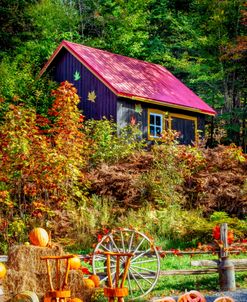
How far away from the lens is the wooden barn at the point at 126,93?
70.8ft

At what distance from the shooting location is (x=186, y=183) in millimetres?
15211

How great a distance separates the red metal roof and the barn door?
2.18 feet

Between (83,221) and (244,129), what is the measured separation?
1533cm

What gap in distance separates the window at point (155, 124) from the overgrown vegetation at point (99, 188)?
257 inches

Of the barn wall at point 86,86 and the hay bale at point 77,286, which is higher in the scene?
the barn wall at point 86,86

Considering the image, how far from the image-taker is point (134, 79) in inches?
901

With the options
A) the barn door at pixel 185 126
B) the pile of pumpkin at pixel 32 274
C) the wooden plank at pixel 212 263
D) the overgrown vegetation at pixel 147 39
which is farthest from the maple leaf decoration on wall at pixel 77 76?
the pile of pumpkin at pixel 32 274

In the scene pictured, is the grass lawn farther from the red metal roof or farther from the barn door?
the barn door

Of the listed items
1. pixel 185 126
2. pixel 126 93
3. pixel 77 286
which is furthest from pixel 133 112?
pixel 77 286

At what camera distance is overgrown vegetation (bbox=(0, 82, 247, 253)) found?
40.6 feet

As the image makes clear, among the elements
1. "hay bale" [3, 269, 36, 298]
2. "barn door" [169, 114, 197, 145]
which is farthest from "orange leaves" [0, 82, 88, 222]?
"barn door" [169, 114, 197, 145]

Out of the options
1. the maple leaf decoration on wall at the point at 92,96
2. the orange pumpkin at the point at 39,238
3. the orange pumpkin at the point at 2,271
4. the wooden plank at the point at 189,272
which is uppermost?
the maple leaf decoration on wall at the point at 92,96

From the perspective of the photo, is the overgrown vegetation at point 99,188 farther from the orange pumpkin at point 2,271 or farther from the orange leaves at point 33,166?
the orange pumpkin at point 2,271

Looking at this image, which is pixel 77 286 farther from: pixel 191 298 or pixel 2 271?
pixel 191 298
